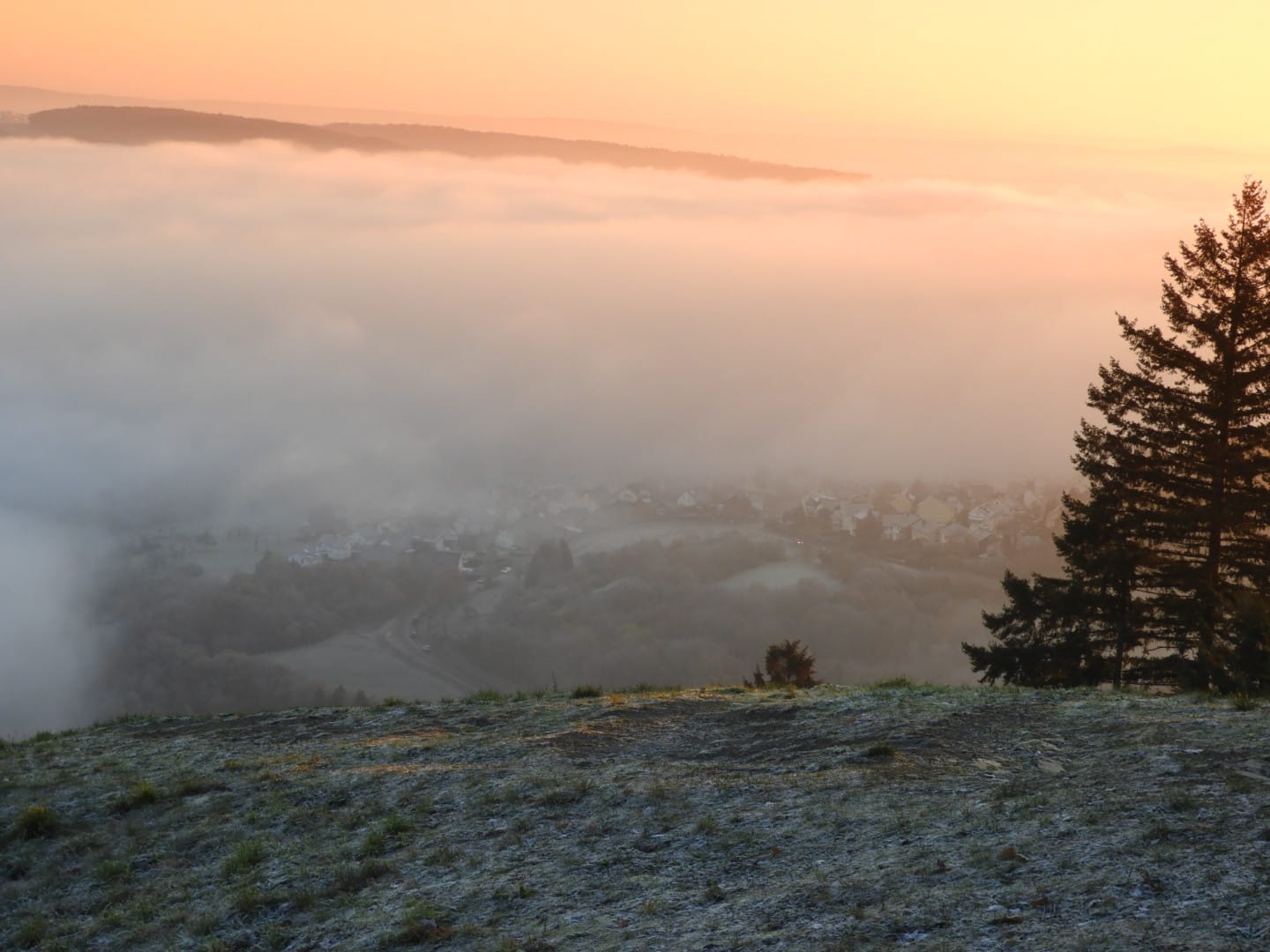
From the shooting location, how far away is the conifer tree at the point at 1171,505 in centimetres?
2317

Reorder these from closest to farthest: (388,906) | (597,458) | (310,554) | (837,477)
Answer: (388,906), (310,554), (837,477), (597,458)

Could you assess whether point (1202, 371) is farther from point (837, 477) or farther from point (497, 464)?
point (497, 464)

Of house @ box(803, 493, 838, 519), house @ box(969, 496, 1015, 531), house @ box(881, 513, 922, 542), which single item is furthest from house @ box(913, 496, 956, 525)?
house @ box(803, 493, 838, 519)

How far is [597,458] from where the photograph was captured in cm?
18750

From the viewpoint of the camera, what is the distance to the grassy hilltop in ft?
25.5

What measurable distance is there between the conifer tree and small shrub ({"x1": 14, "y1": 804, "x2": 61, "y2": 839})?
19.3 metres

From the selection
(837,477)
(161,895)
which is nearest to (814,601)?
(837,477)

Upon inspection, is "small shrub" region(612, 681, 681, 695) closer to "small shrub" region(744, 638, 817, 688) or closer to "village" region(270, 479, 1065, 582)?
"small shrub" region(744, 638, 817, 688)

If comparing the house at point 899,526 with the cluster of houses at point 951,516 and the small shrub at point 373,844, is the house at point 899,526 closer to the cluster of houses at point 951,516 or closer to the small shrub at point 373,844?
the cluster of houses at point 951,516

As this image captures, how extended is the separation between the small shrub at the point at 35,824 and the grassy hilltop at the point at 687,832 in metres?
0.03

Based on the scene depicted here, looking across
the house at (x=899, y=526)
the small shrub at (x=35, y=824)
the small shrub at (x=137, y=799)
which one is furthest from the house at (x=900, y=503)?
the small shrub at (x=35, y=824)

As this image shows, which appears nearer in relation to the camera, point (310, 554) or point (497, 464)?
point (310, 554)

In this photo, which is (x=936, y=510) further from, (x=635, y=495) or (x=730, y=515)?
(x=635, y=495)

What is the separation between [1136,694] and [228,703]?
62527mm
